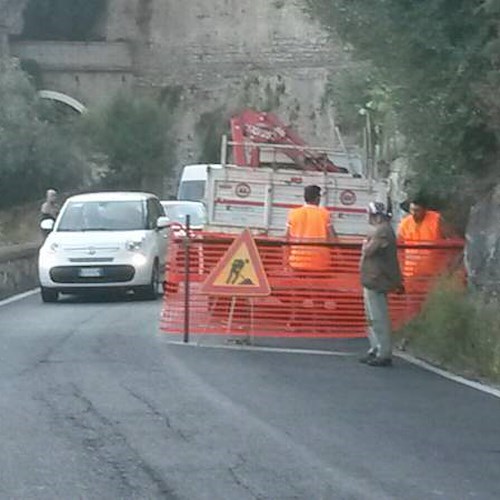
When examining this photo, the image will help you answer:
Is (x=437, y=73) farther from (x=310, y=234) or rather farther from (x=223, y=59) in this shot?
(x=223, y=59)

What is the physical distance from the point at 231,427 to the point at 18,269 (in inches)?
733

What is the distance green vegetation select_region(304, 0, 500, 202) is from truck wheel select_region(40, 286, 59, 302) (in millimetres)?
7998

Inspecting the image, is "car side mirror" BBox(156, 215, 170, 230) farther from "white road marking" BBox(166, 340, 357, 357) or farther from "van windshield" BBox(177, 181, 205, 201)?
"van windshield" BBox(177, 181, 205, 201)

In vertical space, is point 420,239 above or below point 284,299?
above

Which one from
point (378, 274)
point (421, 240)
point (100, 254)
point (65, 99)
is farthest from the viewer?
point (65, 99)

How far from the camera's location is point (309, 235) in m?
19.0

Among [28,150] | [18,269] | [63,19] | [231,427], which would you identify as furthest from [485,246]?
[63,19]

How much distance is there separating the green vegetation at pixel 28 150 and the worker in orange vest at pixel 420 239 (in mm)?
34715

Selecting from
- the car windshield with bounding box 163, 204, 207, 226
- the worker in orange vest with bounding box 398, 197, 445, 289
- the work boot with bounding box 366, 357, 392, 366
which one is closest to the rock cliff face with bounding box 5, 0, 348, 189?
the car windshield with bounding box 163, 204, 207, 226

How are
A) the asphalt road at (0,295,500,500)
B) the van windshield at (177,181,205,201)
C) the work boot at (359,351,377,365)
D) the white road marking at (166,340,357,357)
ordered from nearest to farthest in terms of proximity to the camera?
the asphalt road at (0,295,500,500) → the work boot at (359,351,377,365) → the white road marking at (166,340,357,357) → the van windshield at (177,181,205,201)

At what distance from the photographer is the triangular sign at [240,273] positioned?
57.4 feet

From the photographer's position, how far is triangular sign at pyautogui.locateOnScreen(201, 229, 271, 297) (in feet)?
57.4

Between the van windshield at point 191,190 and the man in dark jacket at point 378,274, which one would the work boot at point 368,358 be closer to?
the man in dark jacket at point 378,274

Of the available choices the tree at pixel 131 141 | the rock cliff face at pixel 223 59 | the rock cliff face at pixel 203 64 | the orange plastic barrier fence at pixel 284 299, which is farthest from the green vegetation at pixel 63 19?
the orange plastic barrier fence at pixel 284 299
